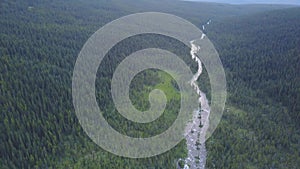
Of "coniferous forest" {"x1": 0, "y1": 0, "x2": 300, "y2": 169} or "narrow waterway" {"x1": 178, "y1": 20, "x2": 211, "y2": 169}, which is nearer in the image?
"coniferous forest" {"x1": 0, "y1": 0, "x2": 300, "y2": 169}

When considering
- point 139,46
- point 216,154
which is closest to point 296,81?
point 216,154

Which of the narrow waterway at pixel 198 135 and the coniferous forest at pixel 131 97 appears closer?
the coniferous forest at pixel 131 97

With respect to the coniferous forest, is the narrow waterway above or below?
below

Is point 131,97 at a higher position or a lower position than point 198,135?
higher

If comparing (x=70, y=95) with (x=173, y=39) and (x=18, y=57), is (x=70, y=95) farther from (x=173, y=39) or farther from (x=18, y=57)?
(x=173, y=39)

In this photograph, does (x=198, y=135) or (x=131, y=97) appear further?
(x=131, y=97)

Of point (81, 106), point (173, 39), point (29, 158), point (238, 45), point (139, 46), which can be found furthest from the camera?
point (173, 39)

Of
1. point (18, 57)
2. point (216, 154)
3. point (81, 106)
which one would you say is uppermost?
point (18, 57)

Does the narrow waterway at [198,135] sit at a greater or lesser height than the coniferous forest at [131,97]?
lesser
